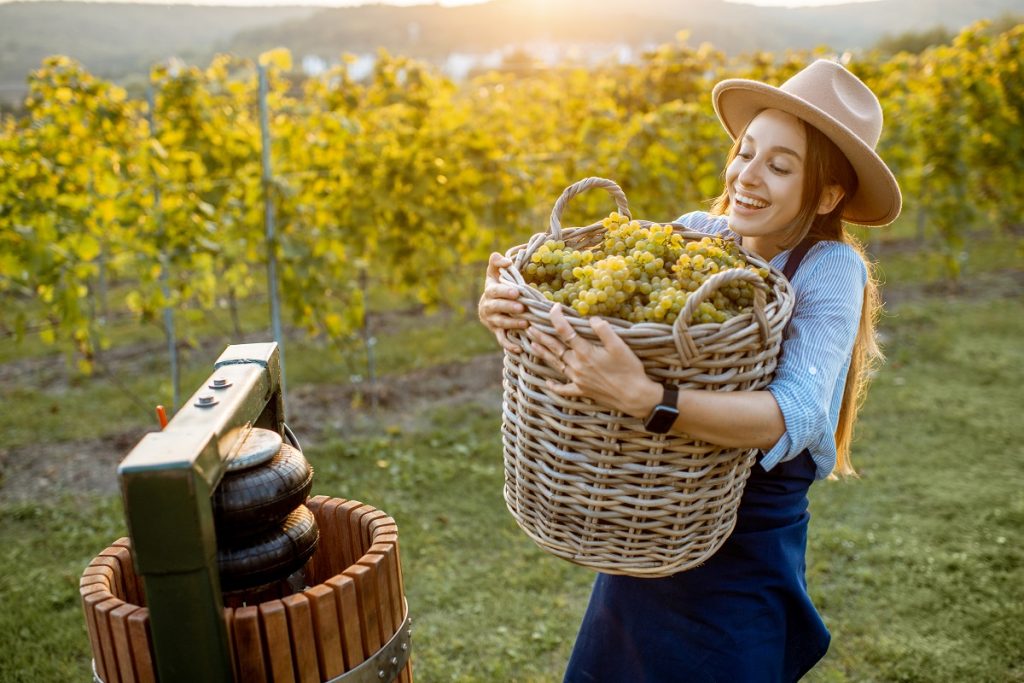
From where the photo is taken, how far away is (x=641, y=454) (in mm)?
1492

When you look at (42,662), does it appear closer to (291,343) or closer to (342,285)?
(342,285)

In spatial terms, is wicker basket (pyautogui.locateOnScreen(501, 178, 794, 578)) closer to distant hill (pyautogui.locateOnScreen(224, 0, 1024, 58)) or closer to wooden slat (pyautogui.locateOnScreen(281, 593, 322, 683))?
wooden slat (pyautogui.locateOnScreen(281, 593, 322, 683))

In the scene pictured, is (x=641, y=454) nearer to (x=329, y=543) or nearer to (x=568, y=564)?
(x=329, y=543)

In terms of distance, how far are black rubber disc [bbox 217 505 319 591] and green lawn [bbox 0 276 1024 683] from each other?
1.77 metres

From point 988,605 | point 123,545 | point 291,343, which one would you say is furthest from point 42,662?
point 291,343

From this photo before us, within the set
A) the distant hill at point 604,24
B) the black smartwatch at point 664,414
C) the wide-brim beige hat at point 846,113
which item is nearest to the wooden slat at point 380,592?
the black smartwatch at point 664,414

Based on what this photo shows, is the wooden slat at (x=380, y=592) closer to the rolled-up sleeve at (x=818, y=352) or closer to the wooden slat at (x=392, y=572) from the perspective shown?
the wooden slat at (x=392, y=572)

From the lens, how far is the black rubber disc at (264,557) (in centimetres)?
148

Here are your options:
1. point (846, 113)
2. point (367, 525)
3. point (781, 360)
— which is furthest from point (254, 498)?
point (846, 113)

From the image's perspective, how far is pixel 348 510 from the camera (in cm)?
184

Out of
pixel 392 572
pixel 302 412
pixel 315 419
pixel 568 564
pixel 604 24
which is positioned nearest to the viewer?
pixel 392 572

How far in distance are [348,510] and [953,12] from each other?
279ft

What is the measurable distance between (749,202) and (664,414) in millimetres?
672

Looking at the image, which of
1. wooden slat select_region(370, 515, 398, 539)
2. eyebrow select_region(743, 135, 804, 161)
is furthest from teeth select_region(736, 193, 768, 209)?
wooden slat select_region(370, 515, 398, 539)
